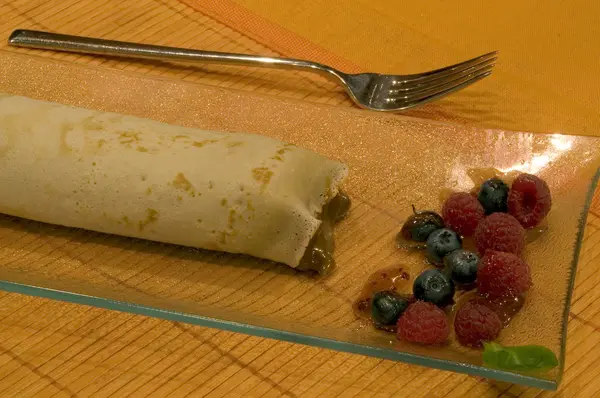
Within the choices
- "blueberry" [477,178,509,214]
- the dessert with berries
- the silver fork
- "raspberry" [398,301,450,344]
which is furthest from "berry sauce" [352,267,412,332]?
the silver fork

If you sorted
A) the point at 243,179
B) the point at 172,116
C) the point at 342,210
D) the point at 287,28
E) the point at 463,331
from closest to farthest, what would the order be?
the point at 463,331, the point at 243,179, the point at 342,210, the point at 172,116, the point at 287,28

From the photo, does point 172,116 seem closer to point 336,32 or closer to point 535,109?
point 336,32

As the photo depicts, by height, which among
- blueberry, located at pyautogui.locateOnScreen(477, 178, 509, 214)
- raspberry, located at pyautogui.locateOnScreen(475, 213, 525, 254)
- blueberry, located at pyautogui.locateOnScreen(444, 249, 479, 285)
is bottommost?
blueberry, located at pyautogui.locateOnScreen(444, 249, 479, 285)

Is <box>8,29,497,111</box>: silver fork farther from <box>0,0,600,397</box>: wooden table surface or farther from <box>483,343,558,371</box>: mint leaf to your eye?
Answer: <box>483,343,558,371</box>: mint leaf

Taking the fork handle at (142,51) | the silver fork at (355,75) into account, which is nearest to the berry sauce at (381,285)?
the silver fork at (355,75)

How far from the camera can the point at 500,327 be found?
5.67 ft

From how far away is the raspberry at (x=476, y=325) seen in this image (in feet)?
5.54

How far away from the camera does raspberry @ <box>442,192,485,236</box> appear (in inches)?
76.5

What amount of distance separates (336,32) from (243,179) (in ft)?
3.06

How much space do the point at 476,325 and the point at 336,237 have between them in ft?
1.34

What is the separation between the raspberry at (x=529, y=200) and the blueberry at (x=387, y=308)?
35 centimetres

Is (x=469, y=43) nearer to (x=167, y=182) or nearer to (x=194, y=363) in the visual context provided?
(x=167, y=182)

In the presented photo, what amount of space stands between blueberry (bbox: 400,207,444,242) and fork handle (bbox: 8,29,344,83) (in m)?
0.63

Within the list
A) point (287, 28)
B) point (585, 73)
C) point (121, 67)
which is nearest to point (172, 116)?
point (121, 67)
